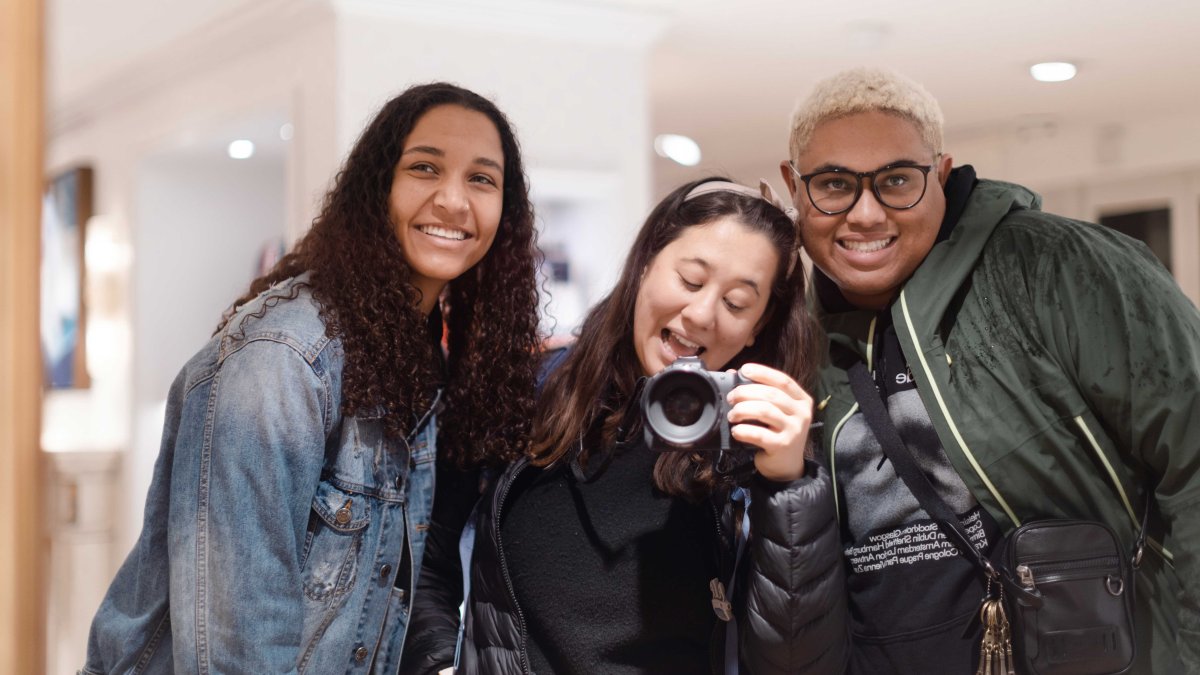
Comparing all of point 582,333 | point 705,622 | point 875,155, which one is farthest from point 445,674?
point 875,155

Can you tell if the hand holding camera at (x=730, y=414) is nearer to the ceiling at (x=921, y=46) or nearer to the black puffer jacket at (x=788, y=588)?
the black puffer jacket at (x=788, y=588)

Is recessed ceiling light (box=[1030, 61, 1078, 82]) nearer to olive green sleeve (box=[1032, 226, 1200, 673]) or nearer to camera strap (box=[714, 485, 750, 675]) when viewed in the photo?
olive green sleeve (box=[1032, 226, 1200, 673])

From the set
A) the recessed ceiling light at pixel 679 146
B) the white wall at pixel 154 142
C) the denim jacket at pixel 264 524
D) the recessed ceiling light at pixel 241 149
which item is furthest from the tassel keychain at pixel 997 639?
the recessed ceiling light at pixel 679 146

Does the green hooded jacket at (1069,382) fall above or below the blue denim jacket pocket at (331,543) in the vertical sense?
above

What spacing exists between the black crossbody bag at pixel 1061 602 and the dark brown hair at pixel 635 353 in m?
0.27

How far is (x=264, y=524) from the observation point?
96 centimetres

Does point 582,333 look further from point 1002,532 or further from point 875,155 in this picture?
point 1002,532

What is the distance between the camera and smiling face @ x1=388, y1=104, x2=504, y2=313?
114cm

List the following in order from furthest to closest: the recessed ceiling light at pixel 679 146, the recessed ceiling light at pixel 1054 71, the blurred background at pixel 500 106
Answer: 1. the recessed ceiling light at pixel 679 146
2. the recessed ceiling light at pixel 1054 71
3. the blurred background at pixel 500 106

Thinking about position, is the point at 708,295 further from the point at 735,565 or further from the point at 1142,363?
the point at 1142,363

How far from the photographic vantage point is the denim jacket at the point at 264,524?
0.95m

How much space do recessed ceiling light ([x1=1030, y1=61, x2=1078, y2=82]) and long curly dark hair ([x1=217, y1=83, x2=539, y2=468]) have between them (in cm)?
269

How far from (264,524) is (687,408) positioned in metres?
0.40

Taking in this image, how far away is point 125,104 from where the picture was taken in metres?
4.25
